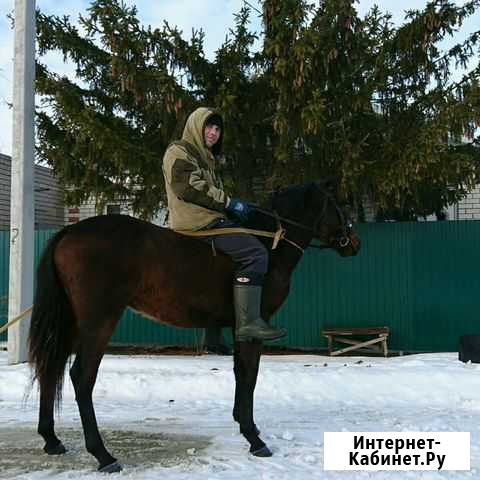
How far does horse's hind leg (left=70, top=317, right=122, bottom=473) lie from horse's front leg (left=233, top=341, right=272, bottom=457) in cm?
110

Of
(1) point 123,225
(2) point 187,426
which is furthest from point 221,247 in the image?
(2) point 187,426

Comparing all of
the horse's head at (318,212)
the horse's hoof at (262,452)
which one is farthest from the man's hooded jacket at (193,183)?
the horse's hoof at (262,452)

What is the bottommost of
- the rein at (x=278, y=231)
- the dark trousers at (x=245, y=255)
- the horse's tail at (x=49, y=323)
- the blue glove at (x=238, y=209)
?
the horse's tail at (x=49, y=323)

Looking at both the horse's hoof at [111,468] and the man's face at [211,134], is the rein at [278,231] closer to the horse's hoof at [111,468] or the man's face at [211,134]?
the man's face at [211,134]

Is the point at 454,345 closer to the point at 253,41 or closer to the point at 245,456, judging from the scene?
the point at 253,41

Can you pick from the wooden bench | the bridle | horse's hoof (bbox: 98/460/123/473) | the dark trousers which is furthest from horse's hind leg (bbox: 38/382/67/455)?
the wooden bench

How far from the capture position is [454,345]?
10.8 metres

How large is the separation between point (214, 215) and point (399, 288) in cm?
700

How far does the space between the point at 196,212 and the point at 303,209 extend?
1085 millimetres

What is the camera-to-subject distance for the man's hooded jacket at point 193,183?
15.9 ft

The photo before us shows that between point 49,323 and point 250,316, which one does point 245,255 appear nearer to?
point 250,316

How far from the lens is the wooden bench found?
34.6ft

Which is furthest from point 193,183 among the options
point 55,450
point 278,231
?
point 55,450

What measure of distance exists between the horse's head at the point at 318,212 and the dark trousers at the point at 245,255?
0.65m
